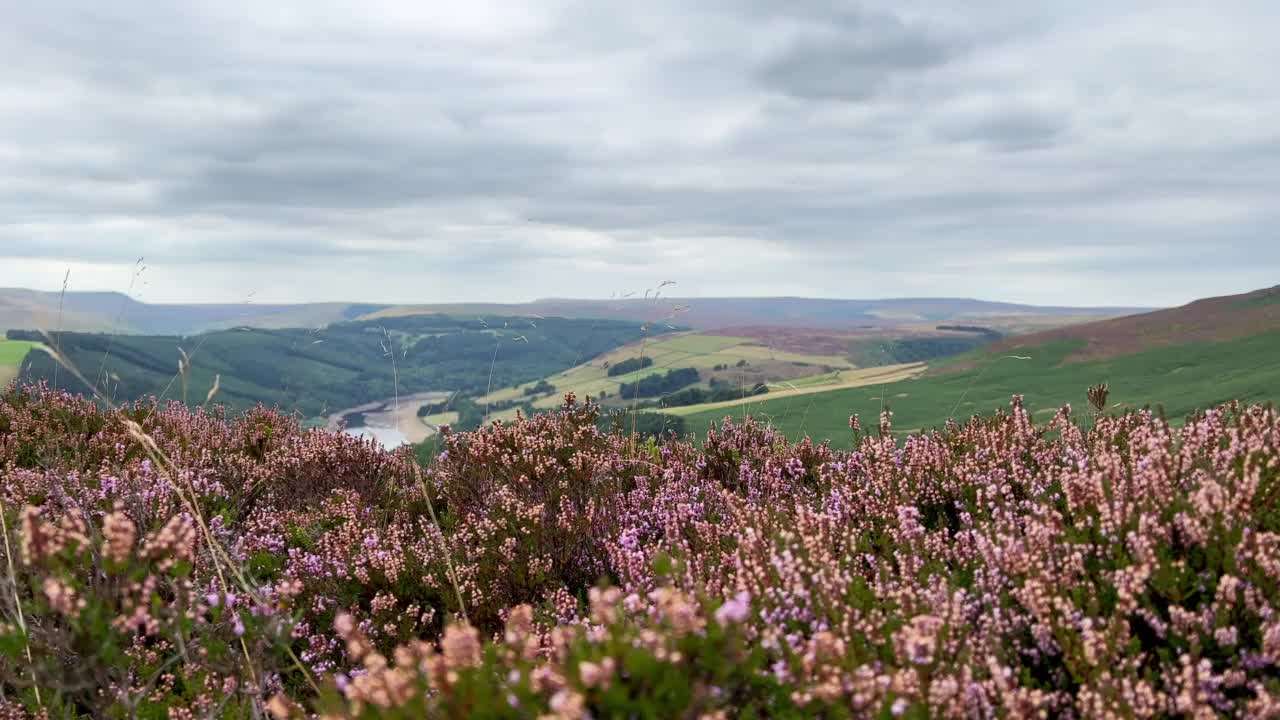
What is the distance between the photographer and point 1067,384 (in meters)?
64.3

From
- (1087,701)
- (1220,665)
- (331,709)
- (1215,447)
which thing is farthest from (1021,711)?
(1215,447)

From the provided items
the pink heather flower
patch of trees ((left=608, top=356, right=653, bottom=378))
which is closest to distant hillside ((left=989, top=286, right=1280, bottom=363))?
patch of trees ((left=608, top=356, right=653, bottom=378))

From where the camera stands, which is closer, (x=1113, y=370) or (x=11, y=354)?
(x=1113, y=370)

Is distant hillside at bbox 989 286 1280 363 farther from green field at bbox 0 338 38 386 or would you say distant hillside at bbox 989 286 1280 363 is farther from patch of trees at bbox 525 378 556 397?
green field at bbox 0 338 38 386

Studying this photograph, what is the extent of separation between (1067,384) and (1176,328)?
2407 cm

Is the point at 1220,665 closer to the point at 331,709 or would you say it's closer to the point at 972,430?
the point at 331,709

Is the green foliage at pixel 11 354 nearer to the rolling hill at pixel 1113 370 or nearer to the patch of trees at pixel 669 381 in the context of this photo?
the rolling hill at pixel 1113 370

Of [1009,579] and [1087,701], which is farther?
[1009,579]

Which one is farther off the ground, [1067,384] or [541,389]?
[1067,384]

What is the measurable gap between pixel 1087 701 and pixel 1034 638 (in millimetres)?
505

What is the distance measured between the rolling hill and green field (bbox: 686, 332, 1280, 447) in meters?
0.12

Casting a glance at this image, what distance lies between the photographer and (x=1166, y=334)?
7856cm

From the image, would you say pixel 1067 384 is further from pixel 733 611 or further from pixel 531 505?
pixel 733 611

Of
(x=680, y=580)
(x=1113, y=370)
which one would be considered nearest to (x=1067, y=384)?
(x=1113, y=370)
